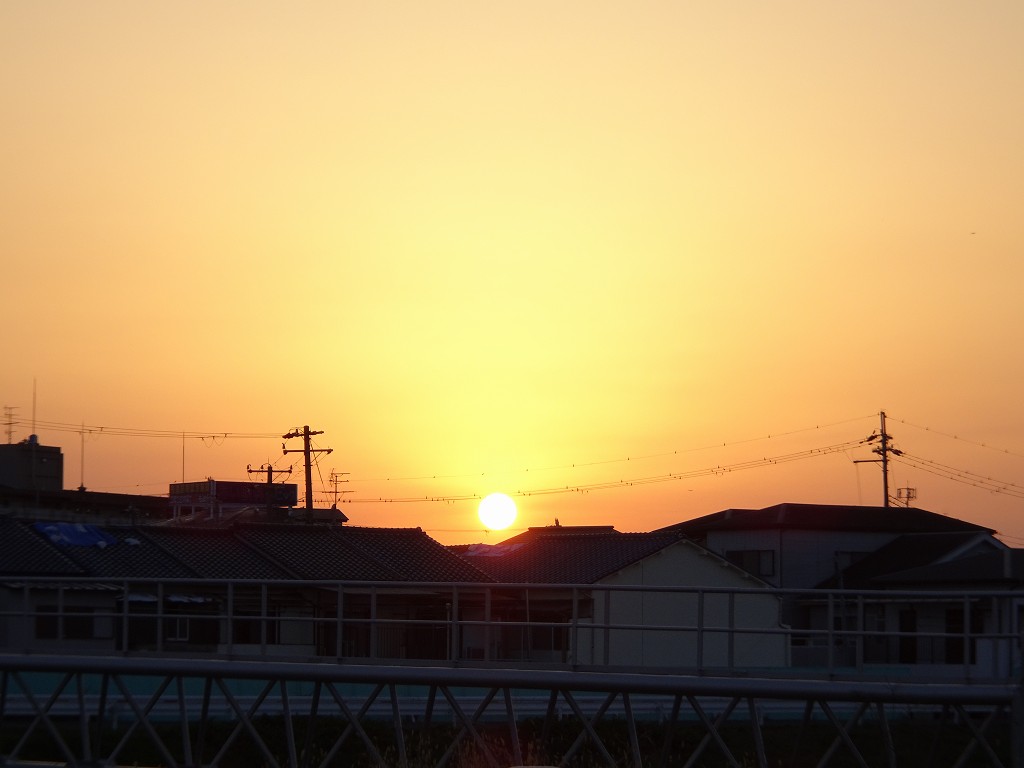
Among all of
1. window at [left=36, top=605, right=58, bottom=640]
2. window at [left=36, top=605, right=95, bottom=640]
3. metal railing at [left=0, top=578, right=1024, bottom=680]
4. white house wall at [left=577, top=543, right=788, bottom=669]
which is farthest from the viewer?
window at [left=36, top=605, right=95, bottom=640]

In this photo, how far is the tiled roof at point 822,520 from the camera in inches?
2153

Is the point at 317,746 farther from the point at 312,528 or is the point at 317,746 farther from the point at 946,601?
the point at 312,528

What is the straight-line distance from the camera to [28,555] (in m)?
36.8

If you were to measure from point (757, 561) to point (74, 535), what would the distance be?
28959mm

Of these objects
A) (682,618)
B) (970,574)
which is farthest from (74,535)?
(970,574)

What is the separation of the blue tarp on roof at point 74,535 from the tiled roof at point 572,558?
13550 mm

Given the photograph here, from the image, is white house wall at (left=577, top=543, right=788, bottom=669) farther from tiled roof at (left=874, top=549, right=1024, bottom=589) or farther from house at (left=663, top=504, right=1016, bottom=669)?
tiled roof at (left=874, top=549, right=1024, bottom=589)

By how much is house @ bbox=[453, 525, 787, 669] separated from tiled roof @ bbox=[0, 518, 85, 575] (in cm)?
1219

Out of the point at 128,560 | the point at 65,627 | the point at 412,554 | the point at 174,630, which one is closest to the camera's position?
the point at 65,627

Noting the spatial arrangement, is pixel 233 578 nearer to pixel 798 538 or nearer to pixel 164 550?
pixel 164 550

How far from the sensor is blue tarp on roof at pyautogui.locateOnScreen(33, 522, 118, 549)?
3824 cm

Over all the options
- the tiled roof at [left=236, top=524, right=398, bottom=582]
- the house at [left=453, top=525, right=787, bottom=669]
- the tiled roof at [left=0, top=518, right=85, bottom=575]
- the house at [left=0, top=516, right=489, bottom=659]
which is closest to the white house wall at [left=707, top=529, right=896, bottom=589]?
the house at [left=453, top=525, right=787, bottom=669]

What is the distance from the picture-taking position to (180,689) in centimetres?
931

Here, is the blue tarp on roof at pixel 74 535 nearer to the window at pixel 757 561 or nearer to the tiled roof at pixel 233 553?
the tiled roof at pixel 233 553
